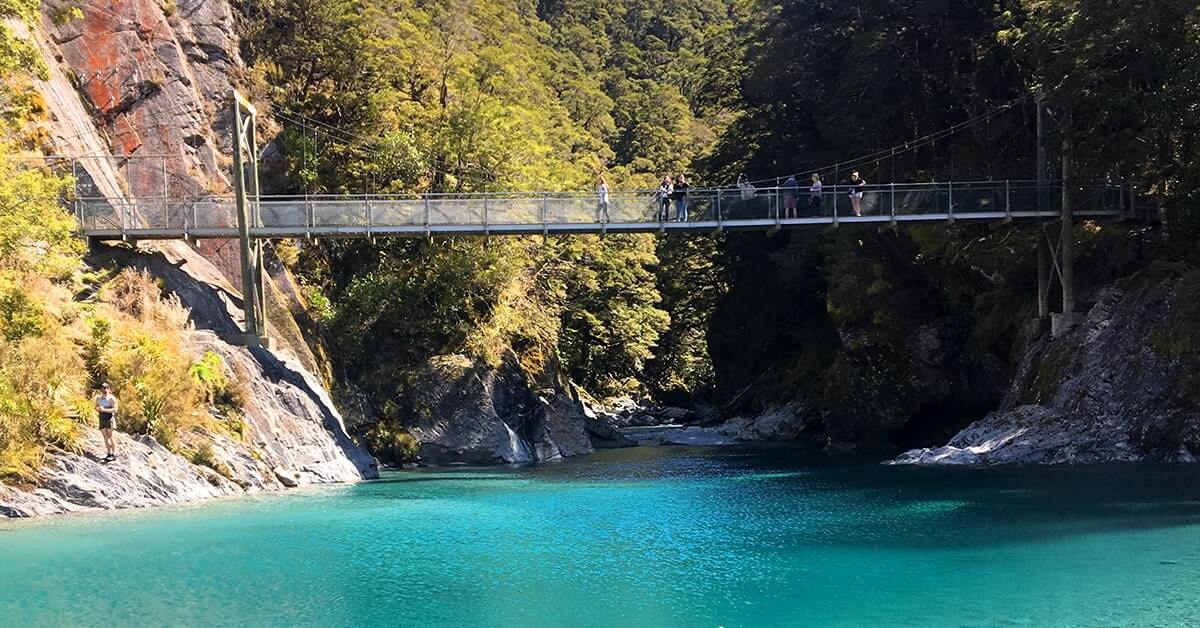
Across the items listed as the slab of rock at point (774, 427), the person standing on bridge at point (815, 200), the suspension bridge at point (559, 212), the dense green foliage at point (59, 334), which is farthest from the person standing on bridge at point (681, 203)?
the slab of rock at point (774, 427)

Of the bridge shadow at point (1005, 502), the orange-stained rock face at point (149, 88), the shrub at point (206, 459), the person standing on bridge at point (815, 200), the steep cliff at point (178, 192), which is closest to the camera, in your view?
the bridge shadow at point (1005, 502)

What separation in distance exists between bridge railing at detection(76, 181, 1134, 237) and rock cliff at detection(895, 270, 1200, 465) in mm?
3130

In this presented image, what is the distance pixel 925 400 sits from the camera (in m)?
35.2

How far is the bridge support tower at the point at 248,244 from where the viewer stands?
91.9ft

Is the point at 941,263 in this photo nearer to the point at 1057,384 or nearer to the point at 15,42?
the point at 1057,384

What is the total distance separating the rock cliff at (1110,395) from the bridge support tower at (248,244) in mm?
16792

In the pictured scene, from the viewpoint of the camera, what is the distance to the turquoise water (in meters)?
12.7

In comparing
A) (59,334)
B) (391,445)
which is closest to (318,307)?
(391,445)

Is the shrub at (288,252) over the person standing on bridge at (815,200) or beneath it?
beneath

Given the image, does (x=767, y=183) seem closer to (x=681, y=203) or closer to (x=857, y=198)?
(x=857, y=198)

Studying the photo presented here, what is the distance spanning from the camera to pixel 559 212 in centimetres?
2848

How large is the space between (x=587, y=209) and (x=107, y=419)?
12.4m

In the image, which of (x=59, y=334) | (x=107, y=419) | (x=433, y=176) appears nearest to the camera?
(x=107, y=419)

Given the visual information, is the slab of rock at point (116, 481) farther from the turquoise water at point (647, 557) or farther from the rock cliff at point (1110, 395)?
the rock cliff at point (1110, 395)
